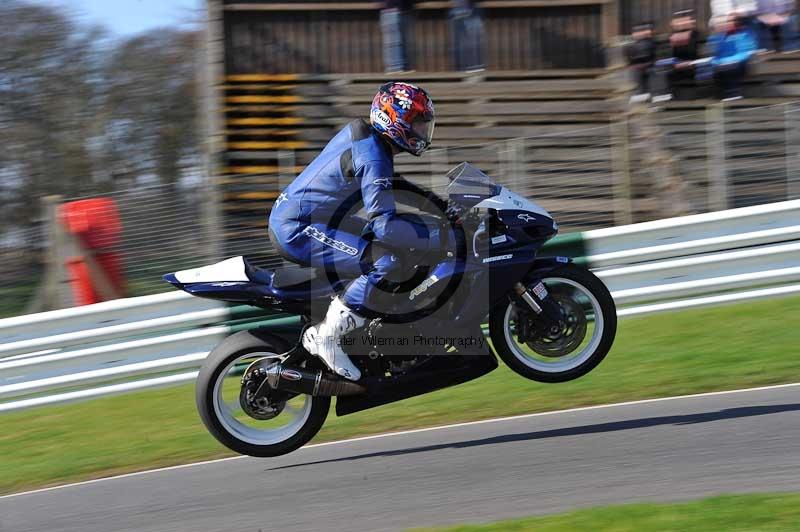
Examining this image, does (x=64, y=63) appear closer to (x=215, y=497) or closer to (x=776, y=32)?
(x=776, y=32)

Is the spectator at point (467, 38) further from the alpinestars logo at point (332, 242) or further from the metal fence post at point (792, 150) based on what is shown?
the alpinestars logo at point (332, 242)

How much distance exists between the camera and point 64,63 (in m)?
17.9

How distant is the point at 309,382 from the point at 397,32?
8.08 m

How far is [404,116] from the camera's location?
240 inches

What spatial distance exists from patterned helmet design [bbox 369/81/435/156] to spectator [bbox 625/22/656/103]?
698 cm

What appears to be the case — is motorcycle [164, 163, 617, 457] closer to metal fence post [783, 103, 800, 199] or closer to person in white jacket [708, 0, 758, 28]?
metal fence post [783, 103, 800, 199]

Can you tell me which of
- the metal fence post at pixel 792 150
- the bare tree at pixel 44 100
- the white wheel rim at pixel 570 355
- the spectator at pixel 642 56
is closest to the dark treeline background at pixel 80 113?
the bare tree at pixel 44 100

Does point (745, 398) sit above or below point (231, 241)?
below

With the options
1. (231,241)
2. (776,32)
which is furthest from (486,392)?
(776,32)

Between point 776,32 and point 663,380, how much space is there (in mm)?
6803

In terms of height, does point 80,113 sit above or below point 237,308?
above

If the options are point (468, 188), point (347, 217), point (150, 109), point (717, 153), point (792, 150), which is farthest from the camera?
point (150, 109)

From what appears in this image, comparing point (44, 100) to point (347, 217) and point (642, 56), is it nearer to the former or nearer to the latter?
point (642, 56)

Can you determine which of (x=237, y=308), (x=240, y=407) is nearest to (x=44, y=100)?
(x=237, y=308)
